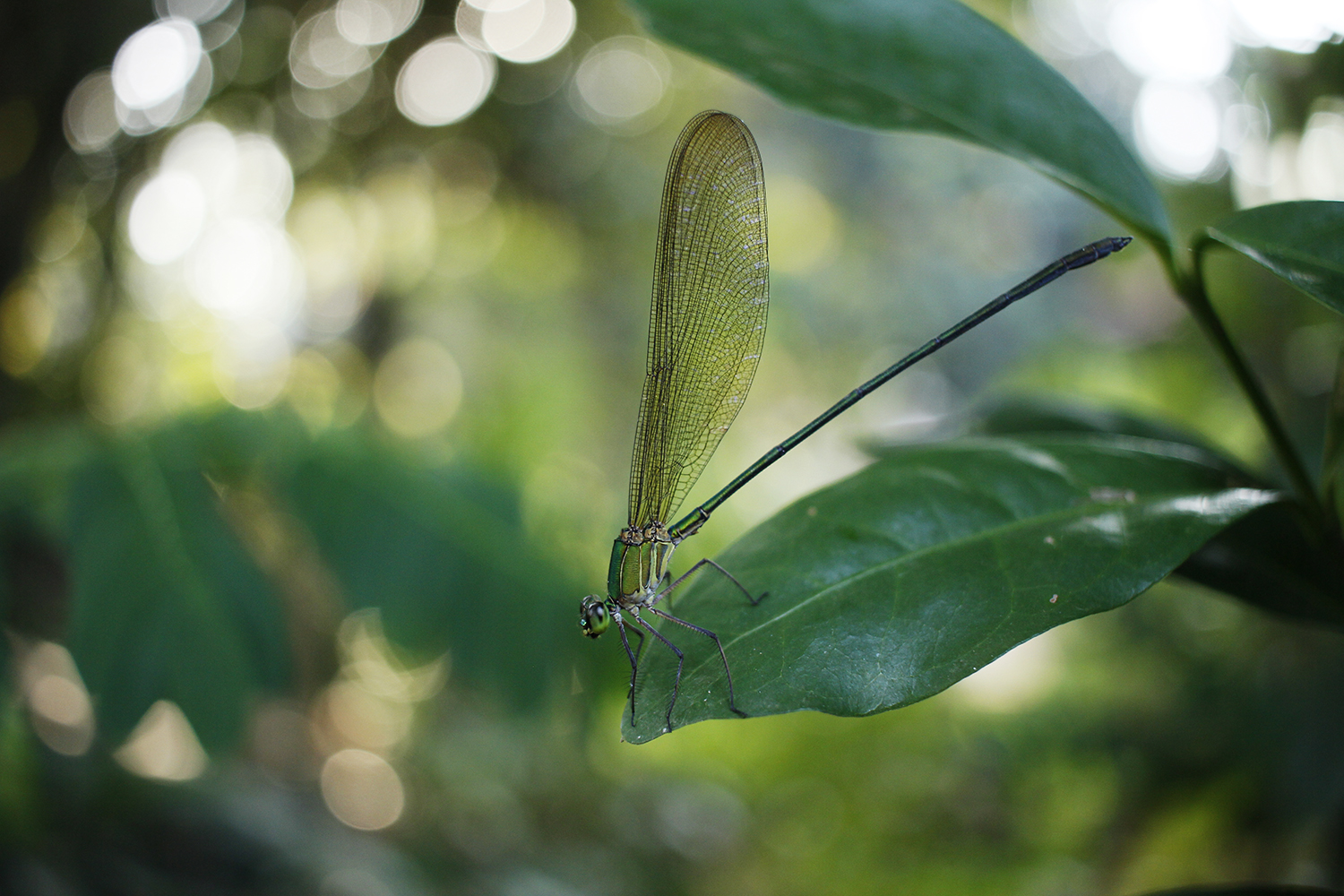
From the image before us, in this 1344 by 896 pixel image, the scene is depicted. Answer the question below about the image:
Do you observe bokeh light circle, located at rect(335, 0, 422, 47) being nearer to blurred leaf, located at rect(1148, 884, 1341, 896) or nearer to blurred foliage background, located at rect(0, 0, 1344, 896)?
blurred foliage background, located at rect(0, 0, 1344, 896)

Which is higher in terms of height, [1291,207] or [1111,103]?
[1111,103]

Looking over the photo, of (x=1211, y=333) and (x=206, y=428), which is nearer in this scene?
(x=1211, y=333)

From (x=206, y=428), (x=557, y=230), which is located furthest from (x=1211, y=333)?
(x=557, y=230)

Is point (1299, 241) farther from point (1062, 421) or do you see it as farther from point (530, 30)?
point (530, 30)

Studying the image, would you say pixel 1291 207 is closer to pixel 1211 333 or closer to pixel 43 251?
pixel 1211 333

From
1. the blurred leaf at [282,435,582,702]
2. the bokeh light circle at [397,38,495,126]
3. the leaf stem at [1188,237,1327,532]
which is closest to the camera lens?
the leaf stem at [1188,237,1327,532]

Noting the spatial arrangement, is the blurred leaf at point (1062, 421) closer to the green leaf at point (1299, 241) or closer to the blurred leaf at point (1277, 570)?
the blurred leaf at point (1277, 570)

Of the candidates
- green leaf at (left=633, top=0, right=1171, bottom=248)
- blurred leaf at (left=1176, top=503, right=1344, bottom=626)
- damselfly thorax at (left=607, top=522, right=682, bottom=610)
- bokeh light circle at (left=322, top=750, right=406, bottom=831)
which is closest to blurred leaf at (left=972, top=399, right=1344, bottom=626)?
blurred leaf at (left=1176, top=503, right=1344, bottom=626)
